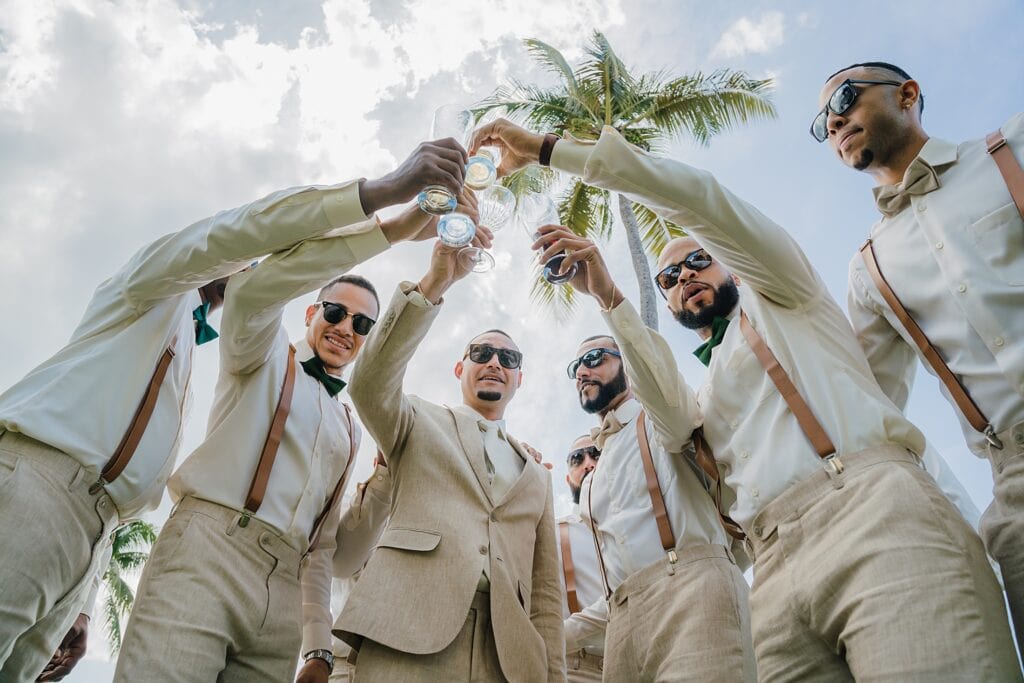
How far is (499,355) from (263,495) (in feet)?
5.64

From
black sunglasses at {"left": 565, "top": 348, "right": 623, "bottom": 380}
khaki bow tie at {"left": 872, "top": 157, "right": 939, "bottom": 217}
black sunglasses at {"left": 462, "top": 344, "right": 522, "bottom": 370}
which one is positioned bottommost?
black sunglasses at {"left": 565, "top": 348, "right": 623, "bottom": 380}

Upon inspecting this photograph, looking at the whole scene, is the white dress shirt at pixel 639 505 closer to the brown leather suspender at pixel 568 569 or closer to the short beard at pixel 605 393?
the short beard at pixel 605 393

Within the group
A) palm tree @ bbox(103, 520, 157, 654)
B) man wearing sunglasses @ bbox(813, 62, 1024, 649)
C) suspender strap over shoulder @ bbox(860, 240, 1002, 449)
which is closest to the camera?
man wearing sunglasses @ bbox(813, 62, 1024, 649)

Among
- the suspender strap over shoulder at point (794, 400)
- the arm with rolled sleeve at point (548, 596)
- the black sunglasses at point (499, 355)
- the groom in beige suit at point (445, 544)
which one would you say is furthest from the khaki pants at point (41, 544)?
the suspender strap over shoulder at point (794, 400)

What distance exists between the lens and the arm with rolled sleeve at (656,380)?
3.23 meters

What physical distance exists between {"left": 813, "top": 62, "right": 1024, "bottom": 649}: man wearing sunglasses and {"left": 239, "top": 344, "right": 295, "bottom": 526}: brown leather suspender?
8.90 feet

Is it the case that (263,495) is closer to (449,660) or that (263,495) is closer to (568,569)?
(449,660)

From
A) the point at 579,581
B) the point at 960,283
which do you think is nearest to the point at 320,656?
the point at 579,581

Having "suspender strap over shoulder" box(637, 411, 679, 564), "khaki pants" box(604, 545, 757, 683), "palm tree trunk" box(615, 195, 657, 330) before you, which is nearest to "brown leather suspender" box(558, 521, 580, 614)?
"khaki pants" box(604, 545, 757, 683)

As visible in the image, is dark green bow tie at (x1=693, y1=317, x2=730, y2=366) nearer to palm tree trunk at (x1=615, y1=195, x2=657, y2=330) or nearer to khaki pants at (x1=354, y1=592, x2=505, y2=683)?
khaki pants at (x1=354, y1=592, x2=505, y2=683)

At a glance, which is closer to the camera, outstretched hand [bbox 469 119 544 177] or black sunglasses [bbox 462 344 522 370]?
outstretched hand [bbox 469 119 544 177]

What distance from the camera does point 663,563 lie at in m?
3.32

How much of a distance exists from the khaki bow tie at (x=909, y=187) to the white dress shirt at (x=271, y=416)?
222cm

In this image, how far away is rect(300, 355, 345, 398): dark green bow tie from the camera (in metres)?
3.90
